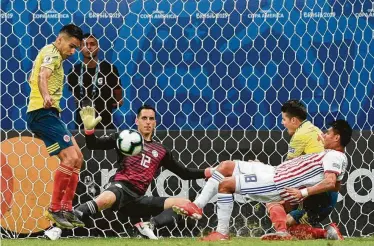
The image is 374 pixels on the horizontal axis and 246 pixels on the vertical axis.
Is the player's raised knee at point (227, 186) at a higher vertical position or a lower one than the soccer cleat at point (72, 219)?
higher

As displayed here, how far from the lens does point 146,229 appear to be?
24.0 ft

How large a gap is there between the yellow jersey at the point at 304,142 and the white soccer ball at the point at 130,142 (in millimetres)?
1108

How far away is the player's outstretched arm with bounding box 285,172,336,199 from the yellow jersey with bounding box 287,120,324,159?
0.66 metres

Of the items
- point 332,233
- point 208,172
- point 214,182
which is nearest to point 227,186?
point 214,182

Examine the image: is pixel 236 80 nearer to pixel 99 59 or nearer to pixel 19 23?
pixel 99 59

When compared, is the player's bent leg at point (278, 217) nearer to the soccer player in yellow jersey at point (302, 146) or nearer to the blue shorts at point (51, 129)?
the soccer player in yellow jersey at point (302, 146)

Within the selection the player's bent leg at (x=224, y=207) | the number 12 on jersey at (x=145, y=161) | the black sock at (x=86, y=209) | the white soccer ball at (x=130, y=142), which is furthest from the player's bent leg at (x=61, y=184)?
the player's bent leg at (x=224, y=207)

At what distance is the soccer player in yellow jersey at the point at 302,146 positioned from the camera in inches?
284

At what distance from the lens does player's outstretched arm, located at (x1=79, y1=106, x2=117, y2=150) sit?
23.4 feet

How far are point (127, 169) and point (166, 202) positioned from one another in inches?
14.6

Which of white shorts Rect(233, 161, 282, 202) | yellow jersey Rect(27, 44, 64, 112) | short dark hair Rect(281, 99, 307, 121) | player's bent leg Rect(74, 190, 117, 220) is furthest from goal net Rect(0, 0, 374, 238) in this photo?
white shorts Rect(233, 161, 282, 202)

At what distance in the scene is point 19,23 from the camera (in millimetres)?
8484

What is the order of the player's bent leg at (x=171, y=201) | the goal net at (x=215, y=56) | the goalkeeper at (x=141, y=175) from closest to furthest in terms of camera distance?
the goalkeeper at (x=141, y=175) < the player's bent leg at (x=171, y=201) < the goal net at (x=215, y=56)

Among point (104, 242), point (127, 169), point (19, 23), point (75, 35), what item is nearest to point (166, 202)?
point (127, 169)
